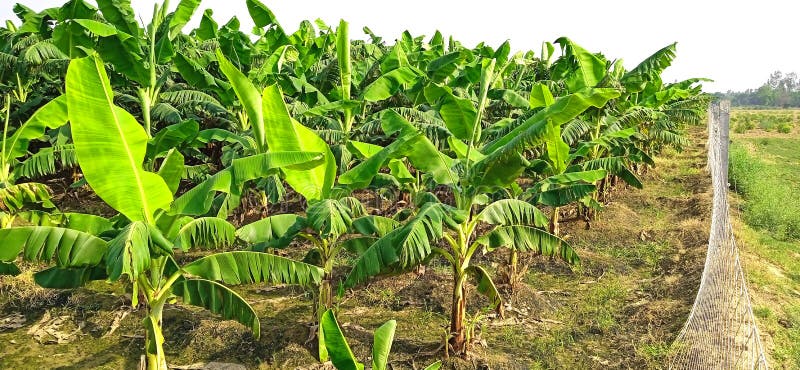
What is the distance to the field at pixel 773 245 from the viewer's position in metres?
6.77

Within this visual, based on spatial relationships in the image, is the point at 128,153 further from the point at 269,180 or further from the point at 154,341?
the point at 269,180

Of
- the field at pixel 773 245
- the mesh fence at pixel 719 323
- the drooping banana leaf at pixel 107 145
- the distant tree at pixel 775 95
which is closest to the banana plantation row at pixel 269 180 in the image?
the drooping banana leaf at pixel 107 145

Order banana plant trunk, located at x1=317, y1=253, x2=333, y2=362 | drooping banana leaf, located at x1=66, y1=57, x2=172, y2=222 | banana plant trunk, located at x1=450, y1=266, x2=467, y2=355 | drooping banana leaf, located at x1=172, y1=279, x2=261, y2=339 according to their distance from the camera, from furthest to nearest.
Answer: banana plant trunk, located at x1=450, y1=266, x2=467, y2=355 → banana plant trunk, located at x1=317, y1=253, x2=333, y2=362 → drooping banana leaf, located at x1=172, y1=279, x2=261, y2=339 → drooping banana leaf, located at x1=66, y1=57, x2=172, y2=222

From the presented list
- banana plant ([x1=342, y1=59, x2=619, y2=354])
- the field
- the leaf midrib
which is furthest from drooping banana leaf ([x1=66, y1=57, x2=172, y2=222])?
the field

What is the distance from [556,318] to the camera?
6992mm

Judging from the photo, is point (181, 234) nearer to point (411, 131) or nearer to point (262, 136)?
point (262, 136)

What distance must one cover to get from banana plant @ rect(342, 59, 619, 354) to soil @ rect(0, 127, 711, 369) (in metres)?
0.77

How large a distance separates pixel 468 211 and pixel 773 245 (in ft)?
26.3

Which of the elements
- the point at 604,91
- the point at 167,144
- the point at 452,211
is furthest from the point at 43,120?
the point at 604,91

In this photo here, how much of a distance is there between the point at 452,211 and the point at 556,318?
304cm

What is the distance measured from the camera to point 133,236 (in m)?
3.58

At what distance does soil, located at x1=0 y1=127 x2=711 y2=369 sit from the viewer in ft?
19.3

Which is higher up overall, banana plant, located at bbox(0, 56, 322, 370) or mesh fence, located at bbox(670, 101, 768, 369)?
banana plant, located at bbox(0, 56, 322, 370)

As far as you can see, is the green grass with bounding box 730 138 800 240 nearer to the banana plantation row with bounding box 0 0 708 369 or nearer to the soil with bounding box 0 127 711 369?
the soil with bounding box 0 127 711 369
